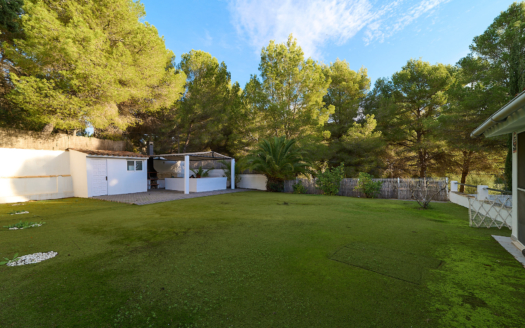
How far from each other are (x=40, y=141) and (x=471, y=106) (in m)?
23.1

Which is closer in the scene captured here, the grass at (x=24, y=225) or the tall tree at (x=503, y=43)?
the grass at (x=24, y=225)

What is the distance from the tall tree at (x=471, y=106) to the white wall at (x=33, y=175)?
875 inches

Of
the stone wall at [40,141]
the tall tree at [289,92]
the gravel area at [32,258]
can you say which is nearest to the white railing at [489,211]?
the gravel area at [32,258]

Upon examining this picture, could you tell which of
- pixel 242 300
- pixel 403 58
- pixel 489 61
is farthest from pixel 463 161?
pixel 242 300

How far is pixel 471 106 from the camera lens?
1233 cm

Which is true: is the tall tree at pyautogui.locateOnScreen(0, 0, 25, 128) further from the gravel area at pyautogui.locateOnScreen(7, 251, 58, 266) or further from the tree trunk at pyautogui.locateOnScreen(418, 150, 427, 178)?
the tree trunk at pyautogui.locateOnScreen(418, 150, 427, 178)

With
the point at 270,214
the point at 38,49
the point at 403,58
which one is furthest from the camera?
the point at 403,58

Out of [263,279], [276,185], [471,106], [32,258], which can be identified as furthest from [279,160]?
[32,258]

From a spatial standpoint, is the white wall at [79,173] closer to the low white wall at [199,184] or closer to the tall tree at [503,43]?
the low white wall at [199,184]

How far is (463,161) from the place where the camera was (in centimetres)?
1695

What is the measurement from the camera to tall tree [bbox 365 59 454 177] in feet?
58.7

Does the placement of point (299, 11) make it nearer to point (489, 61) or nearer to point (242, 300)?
point (489, 61)

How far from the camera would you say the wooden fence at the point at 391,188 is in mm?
→ 10375

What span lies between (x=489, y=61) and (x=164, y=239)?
19.2 meters
